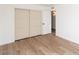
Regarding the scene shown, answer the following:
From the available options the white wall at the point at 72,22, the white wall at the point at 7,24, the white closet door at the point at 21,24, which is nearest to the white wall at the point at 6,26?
the white wall at the point at 7,24

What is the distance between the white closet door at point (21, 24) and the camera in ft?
11.8

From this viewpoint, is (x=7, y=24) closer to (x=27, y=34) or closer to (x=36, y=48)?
(x=27, y=34)

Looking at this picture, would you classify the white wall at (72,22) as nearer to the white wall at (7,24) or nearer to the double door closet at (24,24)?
the double door closet at (24,24)

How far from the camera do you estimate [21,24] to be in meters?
3.93

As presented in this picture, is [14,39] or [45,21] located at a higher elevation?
[45,21]

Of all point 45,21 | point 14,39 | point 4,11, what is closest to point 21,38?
point 14,39

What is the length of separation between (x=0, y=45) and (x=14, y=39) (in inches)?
17.4

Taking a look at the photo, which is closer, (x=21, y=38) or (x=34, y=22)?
(x=21, y=38)

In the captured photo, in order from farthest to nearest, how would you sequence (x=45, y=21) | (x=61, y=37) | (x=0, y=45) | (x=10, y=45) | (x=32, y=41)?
(x=45, y=21) → (x=61, y=37) → (x=32, y=41) → (x=10, y=45) → (x=0, y=45)

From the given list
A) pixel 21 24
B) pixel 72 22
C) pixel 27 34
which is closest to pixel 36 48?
pixel 27 34

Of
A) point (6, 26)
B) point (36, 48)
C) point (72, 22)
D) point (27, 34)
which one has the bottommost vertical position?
Result: point (36, 48)

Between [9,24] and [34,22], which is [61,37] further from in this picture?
[9,24]

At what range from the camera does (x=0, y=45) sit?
3.37 metres

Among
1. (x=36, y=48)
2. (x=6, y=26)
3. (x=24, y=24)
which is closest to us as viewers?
(x=36, y=48)
